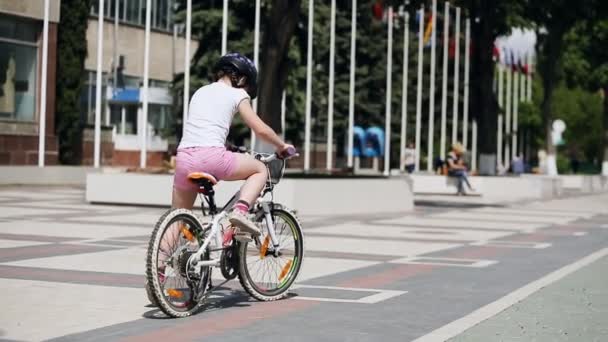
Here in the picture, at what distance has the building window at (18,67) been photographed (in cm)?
3591

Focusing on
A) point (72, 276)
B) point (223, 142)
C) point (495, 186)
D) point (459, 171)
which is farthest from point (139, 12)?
point (223, 142)

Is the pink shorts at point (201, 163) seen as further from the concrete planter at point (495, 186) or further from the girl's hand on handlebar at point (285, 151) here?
the concrete planter at point (495, 186)

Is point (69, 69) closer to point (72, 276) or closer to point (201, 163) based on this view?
point (72, 276)

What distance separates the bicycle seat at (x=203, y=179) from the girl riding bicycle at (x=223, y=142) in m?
0.14

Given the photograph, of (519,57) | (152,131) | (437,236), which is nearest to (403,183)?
(437,236)

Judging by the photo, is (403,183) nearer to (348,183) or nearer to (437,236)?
(348,183)

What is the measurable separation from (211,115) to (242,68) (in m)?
0.45

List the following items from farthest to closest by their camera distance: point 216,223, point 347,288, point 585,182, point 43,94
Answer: point 585,182 → point 43,94 → point 347,288 → point 216,223

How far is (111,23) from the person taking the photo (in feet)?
172

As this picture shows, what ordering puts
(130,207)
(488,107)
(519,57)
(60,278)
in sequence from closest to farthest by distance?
(60,278) < (130,207) < (488,107) < (519,57)

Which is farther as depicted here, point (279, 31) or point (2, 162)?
point (2, 162)

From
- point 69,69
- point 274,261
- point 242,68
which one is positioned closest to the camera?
point 242,68

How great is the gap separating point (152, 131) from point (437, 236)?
3544 centimetres

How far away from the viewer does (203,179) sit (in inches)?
332
